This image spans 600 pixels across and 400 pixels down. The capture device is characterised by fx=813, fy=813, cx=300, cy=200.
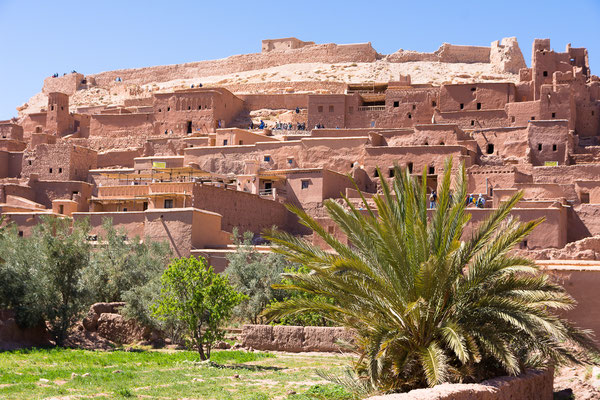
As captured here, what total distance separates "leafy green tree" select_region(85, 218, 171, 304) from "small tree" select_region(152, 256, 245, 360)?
4.28 meters

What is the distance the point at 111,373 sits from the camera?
1277 centimetres

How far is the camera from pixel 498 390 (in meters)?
9.15

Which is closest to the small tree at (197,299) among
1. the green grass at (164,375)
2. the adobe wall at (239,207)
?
the green grass at (164,375)

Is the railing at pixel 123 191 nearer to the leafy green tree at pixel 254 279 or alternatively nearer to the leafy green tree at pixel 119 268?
the leafy green tree at pixel 119 268

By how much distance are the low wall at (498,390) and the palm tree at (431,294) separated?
0.64 ft

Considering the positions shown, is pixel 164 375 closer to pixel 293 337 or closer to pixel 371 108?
pixel 293 337

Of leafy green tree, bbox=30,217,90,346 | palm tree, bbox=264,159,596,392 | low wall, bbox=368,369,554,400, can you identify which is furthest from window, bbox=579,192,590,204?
palm tree, bbox=264,159,596,392

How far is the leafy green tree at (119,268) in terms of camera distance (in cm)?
2155

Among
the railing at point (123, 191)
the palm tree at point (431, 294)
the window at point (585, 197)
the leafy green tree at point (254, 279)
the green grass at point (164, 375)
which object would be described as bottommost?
the green grass at point (164, 375)

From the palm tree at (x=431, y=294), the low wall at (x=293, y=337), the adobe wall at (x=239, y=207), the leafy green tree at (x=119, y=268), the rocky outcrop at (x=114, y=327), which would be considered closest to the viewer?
the palm tree at (x=431, y=294)

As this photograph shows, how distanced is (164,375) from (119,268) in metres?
9.82

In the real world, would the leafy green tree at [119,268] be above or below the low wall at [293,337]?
above

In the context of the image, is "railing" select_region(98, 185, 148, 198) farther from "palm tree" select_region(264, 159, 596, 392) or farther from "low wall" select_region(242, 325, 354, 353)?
"palm tree" select_region(264, 159, 596, 392)

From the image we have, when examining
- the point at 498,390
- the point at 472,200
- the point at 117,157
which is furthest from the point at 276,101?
the point at 498,390
